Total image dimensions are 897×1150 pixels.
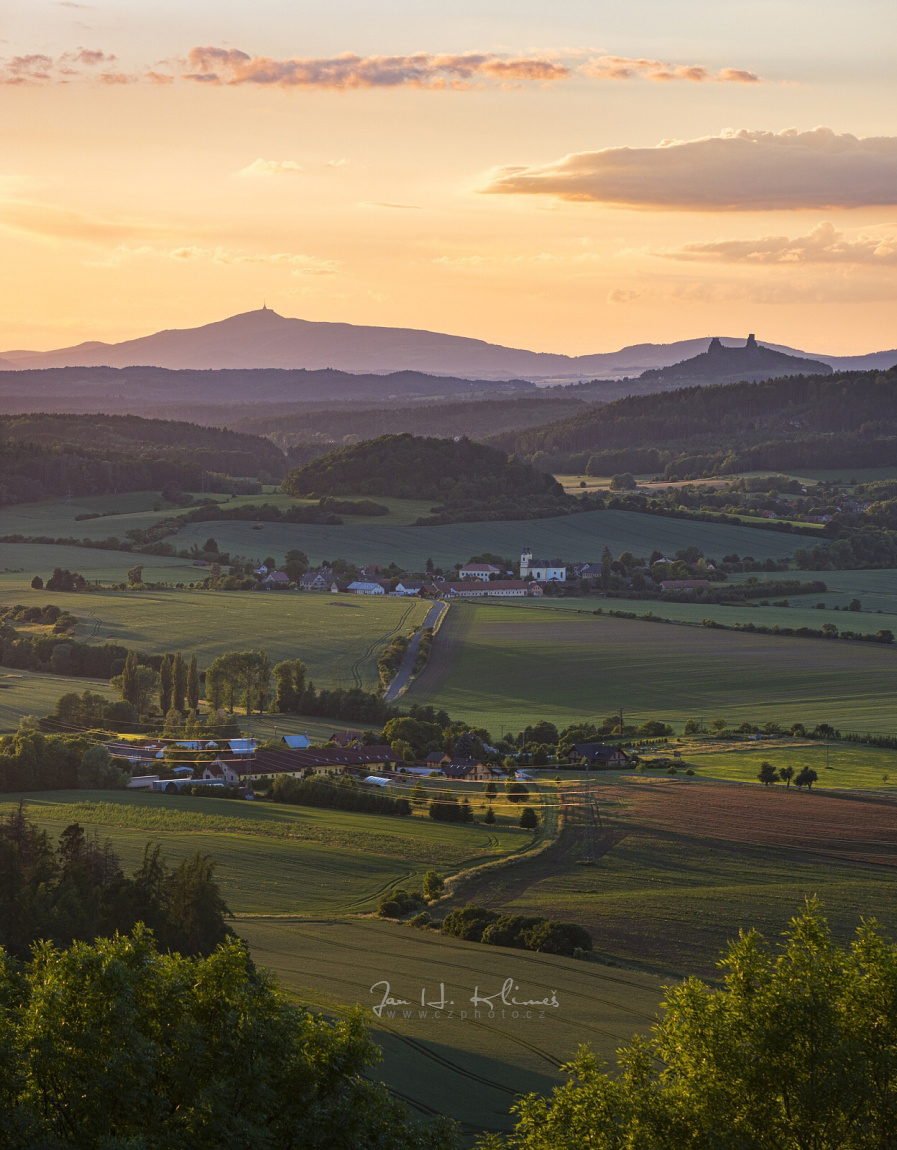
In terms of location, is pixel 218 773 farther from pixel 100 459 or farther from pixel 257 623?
pixel 100 459

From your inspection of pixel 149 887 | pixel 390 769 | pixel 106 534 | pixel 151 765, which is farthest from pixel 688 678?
pixel 106 534

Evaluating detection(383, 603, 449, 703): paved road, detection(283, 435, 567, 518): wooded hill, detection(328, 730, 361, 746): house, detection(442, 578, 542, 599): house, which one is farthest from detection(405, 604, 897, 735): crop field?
detection(283, 435, 567, 518): wooded hill

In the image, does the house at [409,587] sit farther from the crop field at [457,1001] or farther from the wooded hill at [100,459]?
the crop field at [457,1001]

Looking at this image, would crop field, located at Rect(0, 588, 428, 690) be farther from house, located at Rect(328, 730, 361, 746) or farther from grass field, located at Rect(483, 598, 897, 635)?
grass field, located at Rect(483, 598, 897, 635)

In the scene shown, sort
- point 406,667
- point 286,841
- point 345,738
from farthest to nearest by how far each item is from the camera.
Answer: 1. point 406,667
2. point 345,738
3. point 286,841

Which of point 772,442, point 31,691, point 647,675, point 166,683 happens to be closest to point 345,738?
point 166,683
